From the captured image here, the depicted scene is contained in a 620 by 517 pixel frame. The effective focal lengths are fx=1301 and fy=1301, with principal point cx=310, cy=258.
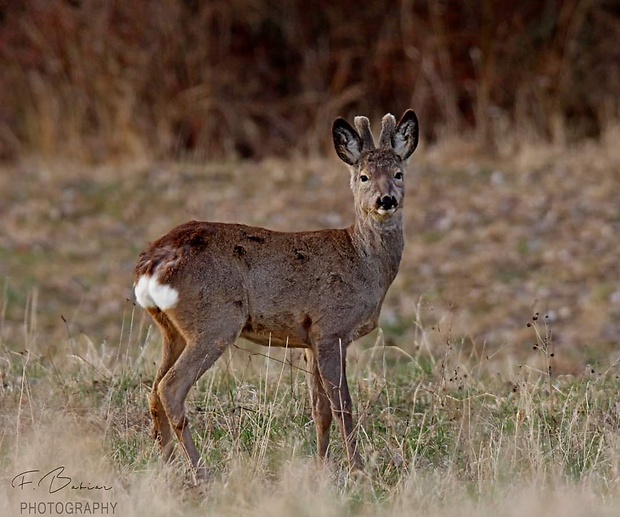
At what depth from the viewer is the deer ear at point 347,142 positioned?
299 inches

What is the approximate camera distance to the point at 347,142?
7656mm

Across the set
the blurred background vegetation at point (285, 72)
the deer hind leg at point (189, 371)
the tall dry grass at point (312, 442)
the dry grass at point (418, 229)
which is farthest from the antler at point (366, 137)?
the blurred background vegetation at point (285, 72)

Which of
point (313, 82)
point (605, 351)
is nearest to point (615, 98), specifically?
point (313, 82)

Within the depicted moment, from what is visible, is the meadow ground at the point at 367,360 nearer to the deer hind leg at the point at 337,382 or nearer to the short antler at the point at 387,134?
the deer hind leg at the point at 337,382

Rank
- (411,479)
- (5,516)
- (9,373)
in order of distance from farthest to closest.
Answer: (9,373) < (411,479) < (5,516)

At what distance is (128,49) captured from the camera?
1778cm

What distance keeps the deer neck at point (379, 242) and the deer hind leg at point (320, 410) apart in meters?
0.64

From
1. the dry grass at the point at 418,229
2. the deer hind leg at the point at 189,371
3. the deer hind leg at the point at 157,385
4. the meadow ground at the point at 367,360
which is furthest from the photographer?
the dry grass at the point at 418,229

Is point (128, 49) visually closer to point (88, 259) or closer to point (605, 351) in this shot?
point (88, 259)

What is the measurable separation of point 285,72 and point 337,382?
12.6m

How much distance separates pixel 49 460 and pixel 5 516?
808 mm

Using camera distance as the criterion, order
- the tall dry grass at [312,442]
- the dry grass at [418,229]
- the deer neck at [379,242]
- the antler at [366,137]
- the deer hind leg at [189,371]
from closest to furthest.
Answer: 1. the tall dry grass at [312,442]
2. the deer hind leg at [189,371]
3. the deer neck at [379,242]
4. the antler at [366,137]
5. the dry grass at [418,229]

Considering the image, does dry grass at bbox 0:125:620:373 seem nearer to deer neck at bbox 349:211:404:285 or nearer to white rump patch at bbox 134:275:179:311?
deer neck at bbox 349:211:404:285

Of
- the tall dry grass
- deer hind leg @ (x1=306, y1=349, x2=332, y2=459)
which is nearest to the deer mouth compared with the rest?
deer hind leg @ (x1=306, y1=349, x2=332, y2=459)
